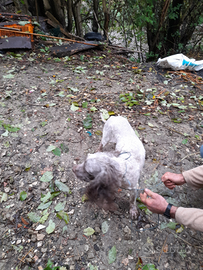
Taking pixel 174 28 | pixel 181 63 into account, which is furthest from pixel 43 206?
pixel 174 28

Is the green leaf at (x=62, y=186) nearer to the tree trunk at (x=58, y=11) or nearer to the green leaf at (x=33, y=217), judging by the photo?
the green leaf at (x=33, y=217)

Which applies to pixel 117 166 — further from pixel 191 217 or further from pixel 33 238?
pixel 33 238

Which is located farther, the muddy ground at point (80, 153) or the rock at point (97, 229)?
the rock at point (97, 229)

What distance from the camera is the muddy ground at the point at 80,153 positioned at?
189 cm

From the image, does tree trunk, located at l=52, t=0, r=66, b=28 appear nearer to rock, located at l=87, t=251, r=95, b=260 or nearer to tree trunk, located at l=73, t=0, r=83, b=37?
tree trunk, located at l=73, t=0, r=83, b=37

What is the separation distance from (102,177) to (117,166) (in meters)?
0.23

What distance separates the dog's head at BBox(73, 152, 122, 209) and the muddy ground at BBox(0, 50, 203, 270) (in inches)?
21.7

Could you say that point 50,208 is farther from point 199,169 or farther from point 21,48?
point 21,48

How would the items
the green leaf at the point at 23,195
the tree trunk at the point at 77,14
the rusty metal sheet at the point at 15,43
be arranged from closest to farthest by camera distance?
the green leaf at the point at 23,195 < the rusty metal sheet at the point at 15,43 < the tree trunk at the point at 77,14

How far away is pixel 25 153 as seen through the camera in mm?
2789

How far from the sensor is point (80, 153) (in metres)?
2.89

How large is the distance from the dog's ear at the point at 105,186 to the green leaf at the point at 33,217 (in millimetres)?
899

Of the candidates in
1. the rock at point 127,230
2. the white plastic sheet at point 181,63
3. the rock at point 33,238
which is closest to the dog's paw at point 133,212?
the rock at point 127,230

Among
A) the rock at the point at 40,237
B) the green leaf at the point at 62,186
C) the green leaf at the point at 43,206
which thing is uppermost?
the green leaf at the point at 62,186
